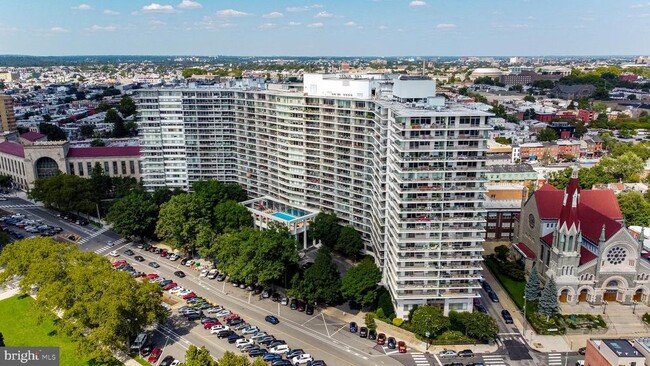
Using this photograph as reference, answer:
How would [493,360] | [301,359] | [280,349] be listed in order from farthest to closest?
[280,349] < [493,360] < [301,359]

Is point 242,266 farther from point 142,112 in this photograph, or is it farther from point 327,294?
point 142,112

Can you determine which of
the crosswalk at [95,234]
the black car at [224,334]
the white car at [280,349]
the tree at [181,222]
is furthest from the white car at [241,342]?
the crosswalk at [95,234]

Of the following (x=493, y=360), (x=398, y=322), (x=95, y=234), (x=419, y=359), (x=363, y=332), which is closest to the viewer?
(x=419, y=359)

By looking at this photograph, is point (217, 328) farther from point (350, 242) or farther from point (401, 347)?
point (350, 242)

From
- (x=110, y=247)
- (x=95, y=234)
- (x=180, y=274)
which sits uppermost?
(x=95, y=234)

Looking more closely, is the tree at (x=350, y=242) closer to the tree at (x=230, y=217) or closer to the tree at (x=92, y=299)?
the tree at (x=230, y=217)

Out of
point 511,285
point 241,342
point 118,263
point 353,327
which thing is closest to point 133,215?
point 118,263

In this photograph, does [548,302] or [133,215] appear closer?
[548,302]

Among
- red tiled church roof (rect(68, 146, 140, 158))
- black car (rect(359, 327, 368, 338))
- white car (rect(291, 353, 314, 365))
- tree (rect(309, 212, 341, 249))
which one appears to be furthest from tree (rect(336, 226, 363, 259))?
red tiled church roof (rect(68, 146, 140, 158))

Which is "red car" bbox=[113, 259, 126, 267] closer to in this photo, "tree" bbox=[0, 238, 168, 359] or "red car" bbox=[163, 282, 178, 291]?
"red car" bbox=[163, 282, 178, 291]
